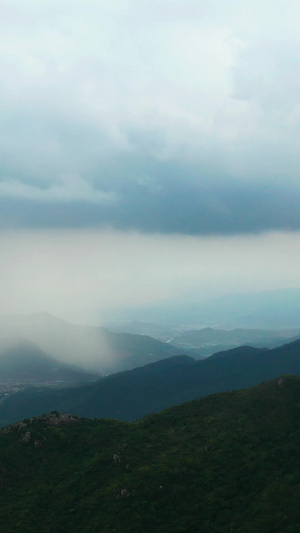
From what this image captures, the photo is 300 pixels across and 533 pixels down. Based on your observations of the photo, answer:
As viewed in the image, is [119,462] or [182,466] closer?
[182,466]

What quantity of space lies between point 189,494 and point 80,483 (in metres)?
17.7

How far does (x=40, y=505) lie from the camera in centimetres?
6159

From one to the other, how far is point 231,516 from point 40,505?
27.1m

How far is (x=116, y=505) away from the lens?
56.6 m

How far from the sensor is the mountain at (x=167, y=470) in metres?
52.0

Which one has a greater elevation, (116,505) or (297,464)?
(297,464)

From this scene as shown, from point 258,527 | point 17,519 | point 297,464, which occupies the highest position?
point 297,464

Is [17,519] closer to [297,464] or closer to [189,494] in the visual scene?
[189,494]

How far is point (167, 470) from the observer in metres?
62.1

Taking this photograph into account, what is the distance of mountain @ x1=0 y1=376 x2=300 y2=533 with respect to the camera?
5200cm

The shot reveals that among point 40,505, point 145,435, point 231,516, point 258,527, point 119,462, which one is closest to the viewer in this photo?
point 258,527

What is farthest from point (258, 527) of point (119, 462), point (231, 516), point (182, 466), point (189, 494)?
point (119, 462)

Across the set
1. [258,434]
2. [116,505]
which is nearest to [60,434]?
[116,505]

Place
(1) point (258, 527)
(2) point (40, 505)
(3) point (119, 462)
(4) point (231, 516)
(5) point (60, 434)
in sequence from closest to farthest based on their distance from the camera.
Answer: (1) point (258, 527) → (4) point (231, 516) → (2) point (40, 505) → (3) point (119, 462) → (5) point (60, 434)
